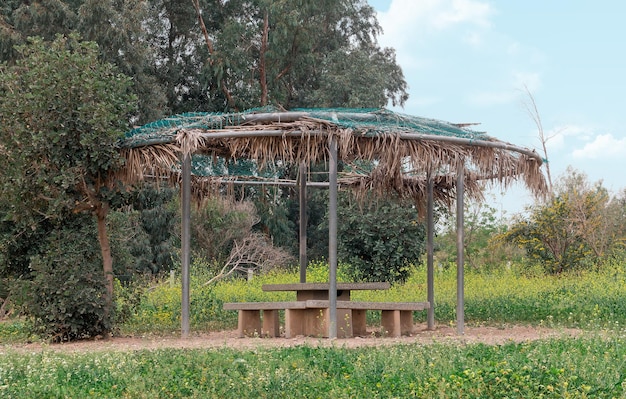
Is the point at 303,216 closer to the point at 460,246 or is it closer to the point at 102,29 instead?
the point at 460,246

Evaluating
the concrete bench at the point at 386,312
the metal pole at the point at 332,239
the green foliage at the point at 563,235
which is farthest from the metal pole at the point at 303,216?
the green foliage at the point at 563,235

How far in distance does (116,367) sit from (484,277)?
14295 millimetres

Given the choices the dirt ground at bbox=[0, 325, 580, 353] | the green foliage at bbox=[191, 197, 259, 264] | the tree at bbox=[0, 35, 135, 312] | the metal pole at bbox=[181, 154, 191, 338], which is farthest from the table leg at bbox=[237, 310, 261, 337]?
the green foliage at bbox=[191, 197, 259, 264]

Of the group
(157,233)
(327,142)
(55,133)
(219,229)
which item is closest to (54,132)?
(55,133)

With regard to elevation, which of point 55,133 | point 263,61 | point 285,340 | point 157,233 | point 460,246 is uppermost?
point 263,61

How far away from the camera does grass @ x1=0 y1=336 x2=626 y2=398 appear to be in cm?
638

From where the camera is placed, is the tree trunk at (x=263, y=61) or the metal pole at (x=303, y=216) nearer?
the metal pole at (x=303, y=216)

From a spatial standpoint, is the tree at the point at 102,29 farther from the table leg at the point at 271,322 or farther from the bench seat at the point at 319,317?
the table leg at the point at 271,322

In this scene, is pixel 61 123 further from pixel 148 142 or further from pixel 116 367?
pixel 116 367

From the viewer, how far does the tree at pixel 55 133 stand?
11180 millimetres

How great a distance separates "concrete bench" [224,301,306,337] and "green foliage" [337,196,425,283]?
7166 mm

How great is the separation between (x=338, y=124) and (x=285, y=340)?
8.57 feet

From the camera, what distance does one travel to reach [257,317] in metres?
12.3

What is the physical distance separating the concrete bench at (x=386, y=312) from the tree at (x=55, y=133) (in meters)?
3.23
